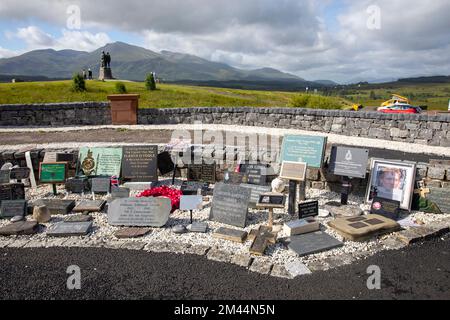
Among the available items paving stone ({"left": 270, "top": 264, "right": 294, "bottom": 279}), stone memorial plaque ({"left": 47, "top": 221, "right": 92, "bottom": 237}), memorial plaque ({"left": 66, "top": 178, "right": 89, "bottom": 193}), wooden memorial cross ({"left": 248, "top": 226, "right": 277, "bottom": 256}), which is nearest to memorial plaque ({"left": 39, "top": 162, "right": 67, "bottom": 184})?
memorial plaque ({"left": 66, "top": 178, "right": 89, "bottom": 193})

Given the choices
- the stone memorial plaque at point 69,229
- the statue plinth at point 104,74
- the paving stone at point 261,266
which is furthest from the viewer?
the statue plinth at point 104,74

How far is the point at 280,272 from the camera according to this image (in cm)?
506

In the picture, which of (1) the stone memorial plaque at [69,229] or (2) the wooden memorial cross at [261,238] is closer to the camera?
(2) the wooden memorial cross at [261,238]

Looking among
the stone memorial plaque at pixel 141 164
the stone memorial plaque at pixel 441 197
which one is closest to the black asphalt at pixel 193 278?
the stone memorial plaque at pixel 441 197

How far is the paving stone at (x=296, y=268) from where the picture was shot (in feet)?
16.6

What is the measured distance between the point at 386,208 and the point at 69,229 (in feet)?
22.2

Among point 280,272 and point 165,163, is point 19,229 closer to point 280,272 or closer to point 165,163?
point 165,163

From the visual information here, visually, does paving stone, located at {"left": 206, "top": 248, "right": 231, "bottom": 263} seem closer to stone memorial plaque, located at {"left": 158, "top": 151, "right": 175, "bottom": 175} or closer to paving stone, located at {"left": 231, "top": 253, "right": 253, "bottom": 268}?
paving stone, located at {"left": 231, "top": 253, "right": 253, "bottom": 268}

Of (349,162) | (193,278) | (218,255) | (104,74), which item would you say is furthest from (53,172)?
(104,74)

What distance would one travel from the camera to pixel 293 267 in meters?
5.20

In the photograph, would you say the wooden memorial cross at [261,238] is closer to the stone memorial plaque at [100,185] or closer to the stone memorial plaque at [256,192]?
the stone memorial plaque at [256,192]

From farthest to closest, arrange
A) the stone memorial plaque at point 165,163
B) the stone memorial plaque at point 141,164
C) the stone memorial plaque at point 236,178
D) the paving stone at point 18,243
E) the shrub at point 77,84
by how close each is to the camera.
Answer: the shrub at point 77,84 < the stone memorial plaque at point 165,163 < the stone memorial plaque at point 141,164 < the stone memorial plaque at point 236,178 < the paving stone at point 18,243

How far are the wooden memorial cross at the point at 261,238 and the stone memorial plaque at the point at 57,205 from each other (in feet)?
14.6
